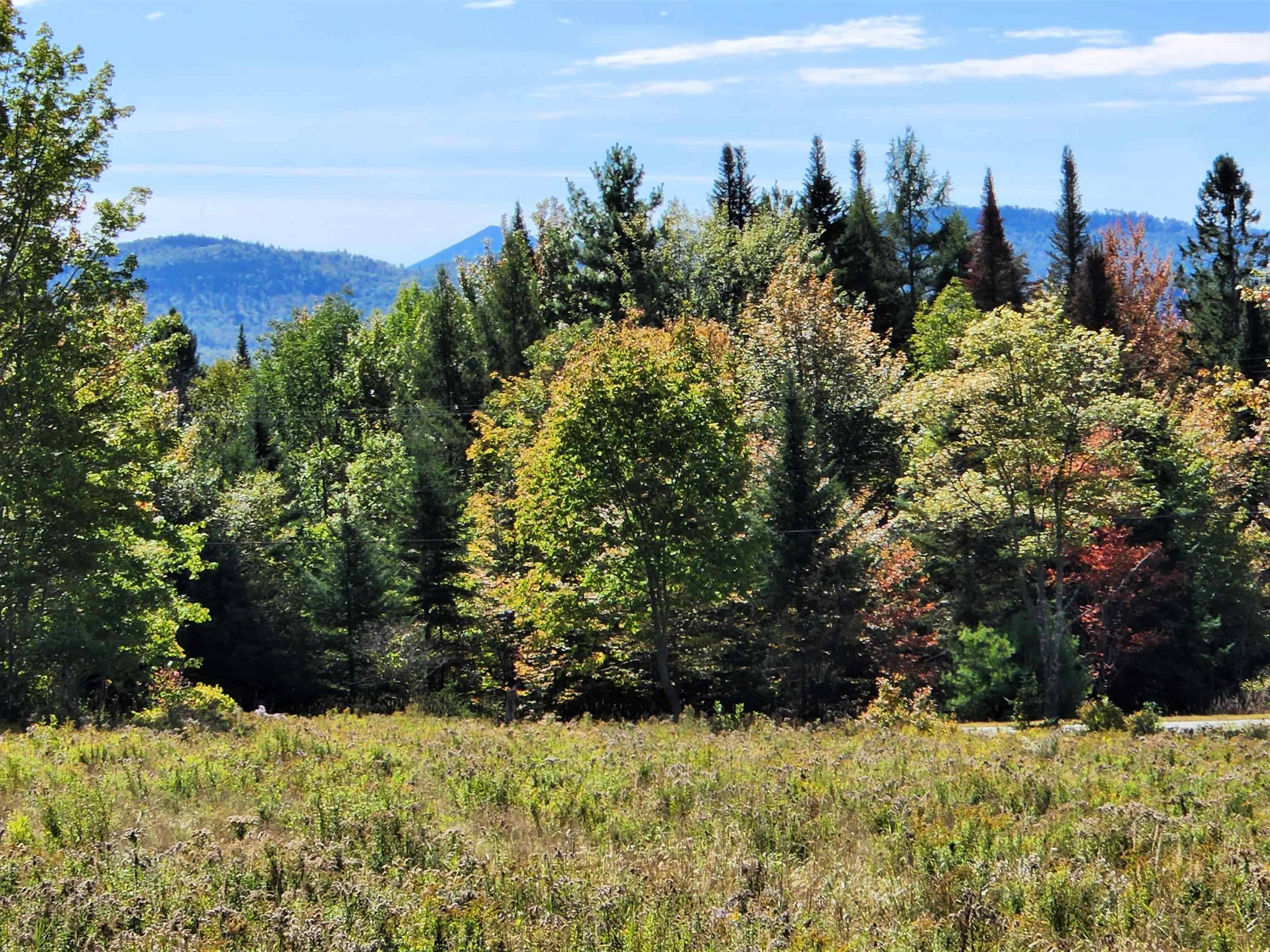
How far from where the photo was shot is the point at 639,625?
28359 mm

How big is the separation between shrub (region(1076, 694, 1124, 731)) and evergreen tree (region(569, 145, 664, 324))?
1433 inches

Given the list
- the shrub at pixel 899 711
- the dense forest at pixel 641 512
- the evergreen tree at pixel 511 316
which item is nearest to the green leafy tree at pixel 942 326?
the dense forest at pixel 641 512

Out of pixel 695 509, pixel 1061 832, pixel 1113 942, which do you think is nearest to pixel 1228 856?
pixel 1061 832

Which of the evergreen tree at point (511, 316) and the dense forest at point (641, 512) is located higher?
the evergreen tree at point (511, 316)

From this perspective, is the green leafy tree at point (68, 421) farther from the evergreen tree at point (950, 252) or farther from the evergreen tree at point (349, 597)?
the evergreen tree at point (950, 252)

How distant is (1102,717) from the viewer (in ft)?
64.1

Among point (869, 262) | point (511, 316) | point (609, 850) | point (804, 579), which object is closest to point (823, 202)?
point (869, 262)

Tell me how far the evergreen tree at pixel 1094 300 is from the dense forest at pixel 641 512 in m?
0.14

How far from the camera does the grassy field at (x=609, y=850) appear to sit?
6.02 metres

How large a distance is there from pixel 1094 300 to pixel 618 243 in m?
24.9

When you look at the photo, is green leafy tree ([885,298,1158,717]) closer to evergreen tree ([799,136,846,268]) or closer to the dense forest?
the dense forest

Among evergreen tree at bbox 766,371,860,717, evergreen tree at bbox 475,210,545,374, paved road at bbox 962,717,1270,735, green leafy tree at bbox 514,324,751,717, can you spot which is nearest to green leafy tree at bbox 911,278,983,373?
evergreen tree at bbox 475,210,545,374

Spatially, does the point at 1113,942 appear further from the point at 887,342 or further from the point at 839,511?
the point at 887,342

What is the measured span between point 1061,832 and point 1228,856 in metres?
1.14
